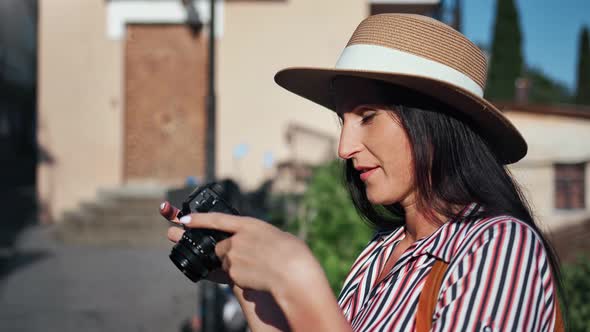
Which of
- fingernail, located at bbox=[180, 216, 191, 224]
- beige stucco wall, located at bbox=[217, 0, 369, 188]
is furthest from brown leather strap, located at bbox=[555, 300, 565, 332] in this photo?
beige stucco wall, located at bbox=[217, 0, 369, 188]

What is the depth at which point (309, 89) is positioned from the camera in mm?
1756

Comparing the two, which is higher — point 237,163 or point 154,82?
point 154,82

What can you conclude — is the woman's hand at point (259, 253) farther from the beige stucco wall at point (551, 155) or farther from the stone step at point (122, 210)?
the stone step at point (122, 210)

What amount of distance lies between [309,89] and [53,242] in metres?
11.0

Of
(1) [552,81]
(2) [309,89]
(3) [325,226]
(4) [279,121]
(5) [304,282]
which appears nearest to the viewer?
(5) [304,282]

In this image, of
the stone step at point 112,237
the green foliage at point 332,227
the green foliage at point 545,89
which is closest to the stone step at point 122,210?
the stone step at point 112,237

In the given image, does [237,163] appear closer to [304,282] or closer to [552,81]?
[304,282]

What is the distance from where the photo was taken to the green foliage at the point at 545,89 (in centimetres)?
4553

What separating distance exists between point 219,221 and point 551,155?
16.6ft

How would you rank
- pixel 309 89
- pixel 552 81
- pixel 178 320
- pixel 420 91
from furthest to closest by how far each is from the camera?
pixel 552 81, pixel 178 320, pixel 309 89, pixel 420 91

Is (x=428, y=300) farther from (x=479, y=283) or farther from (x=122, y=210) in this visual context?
(x=122, y=210)

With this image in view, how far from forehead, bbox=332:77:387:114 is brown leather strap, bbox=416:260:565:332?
0.41 metres

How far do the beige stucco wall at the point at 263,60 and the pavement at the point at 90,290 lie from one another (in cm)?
333

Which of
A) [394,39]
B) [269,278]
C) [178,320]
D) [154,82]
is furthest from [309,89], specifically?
[154,82]
